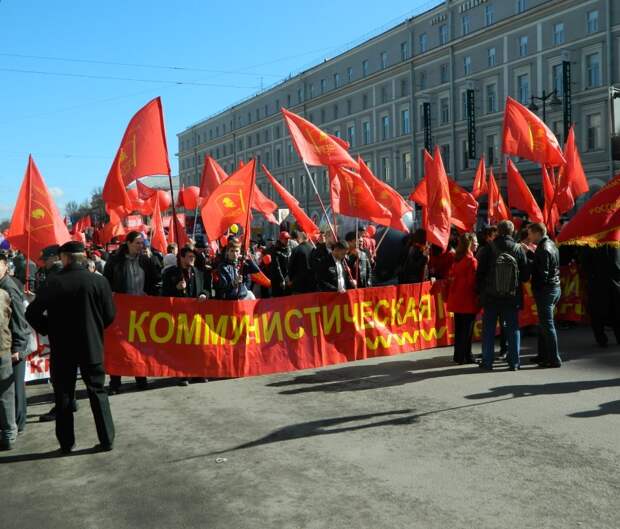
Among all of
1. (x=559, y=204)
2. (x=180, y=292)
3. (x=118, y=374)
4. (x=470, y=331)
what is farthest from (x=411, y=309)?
(x=559, y=204)

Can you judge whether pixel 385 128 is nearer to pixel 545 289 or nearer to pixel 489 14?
pixel 489 14

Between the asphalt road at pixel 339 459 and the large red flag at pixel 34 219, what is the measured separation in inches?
73.4

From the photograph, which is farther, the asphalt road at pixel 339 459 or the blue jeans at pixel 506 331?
the blue jeans at pixel 506 331

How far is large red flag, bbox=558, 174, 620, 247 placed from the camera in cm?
859

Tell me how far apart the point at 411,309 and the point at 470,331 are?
3.88 feet

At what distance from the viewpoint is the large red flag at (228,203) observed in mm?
9703

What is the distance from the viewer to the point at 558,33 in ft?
141

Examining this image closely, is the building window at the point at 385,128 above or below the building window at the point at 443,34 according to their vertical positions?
below

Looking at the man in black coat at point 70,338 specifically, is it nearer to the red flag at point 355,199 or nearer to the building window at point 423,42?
the red flag at point 355,199

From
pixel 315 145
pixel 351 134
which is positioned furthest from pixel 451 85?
pixel 315 145

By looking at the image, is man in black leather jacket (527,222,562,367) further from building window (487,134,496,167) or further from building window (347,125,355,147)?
building window (347,125,355,147)

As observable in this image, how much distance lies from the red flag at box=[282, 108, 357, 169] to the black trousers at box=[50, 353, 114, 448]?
487 centimetres

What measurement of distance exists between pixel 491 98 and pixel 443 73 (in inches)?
219

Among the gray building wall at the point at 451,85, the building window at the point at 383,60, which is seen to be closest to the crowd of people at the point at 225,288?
the gray building wall at the point at 451,85
